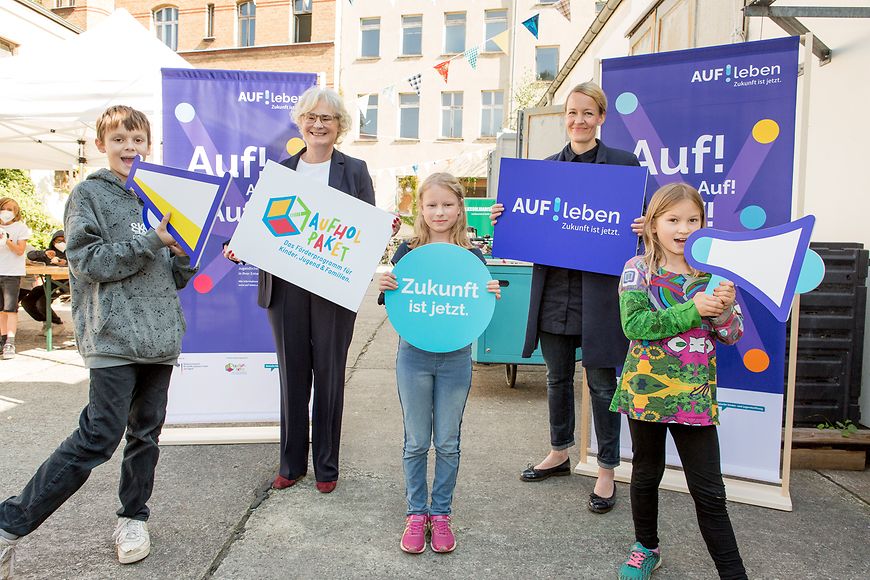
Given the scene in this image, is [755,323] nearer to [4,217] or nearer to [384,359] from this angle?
[384,359]

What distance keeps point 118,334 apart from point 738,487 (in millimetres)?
2965

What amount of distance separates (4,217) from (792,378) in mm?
7497

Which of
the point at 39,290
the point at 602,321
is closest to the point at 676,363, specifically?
the point at 602,321

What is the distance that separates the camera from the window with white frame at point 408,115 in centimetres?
2503

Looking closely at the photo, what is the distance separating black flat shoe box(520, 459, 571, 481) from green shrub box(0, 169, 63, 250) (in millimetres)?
11276

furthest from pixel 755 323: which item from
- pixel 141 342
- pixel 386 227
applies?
pixel 141 342

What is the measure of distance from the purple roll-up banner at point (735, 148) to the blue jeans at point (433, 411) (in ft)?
4.88

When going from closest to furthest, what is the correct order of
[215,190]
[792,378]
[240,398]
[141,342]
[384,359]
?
[141,342] < [215,190] < [792,378] < [240,398] < [384,359]

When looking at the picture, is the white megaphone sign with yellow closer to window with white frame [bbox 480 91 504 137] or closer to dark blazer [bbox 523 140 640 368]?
dark blazer [bbox 523 140 640 368]

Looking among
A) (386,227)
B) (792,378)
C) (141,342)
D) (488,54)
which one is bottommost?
(792,378)

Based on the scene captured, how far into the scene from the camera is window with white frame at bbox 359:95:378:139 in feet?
82.3

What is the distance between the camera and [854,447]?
349 centimetres

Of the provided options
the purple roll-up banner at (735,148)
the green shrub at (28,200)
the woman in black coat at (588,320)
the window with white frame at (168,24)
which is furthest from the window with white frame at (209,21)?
the woman in black coat at (588,320)

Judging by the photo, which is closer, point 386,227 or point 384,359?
point 386,227
